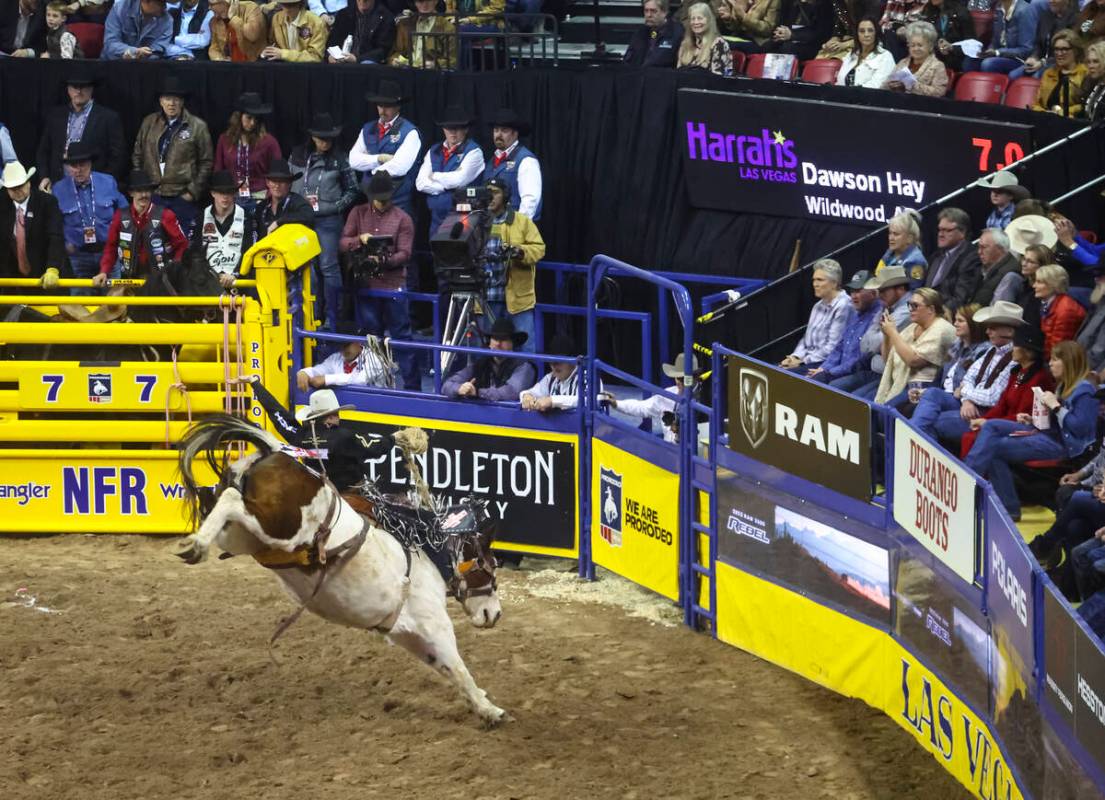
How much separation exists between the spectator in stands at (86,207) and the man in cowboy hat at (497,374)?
4.41 m

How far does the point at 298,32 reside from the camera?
691 inches

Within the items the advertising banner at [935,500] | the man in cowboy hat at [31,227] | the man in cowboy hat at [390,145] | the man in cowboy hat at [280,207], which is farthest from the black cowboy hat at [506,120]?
the advertising banner at [935,500]

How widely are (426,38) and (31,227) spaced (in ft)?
13.4

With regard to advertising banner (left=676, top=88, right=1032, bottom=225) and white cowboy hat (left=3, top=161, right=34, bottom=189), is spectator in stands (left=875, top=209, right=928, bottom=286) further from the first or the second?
white cowboy hat (left=3, top=161, right=34, bottom=189)

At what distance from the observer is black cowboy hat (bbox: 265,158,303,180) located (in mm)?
15578

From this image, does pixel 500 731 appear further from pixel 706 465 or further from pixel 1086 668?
pixel 1086 668

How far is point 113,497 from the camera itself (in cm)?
1408

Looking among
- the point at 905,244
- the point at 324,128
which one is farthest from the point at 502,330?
the point at 324,128

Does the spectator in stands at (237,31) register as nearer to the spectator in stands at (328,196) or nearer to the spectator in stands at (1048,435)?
the spectator in stands at (328,196)

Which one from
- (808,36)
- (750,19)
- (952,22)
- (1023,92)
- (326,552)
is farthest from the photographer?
(750,19)

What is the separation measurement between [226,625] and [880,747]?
454 centimetres

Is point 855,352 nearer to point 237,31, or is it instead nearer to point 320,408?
point 320,408

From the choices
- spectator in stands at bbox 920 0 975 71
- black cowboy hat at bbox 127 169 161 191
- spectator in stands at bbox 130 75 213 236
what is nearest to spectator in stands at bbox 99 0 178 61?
spectator in stands at bbox 130 75 213 236

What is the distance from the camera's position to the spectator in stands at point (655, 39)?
53.5 ft
